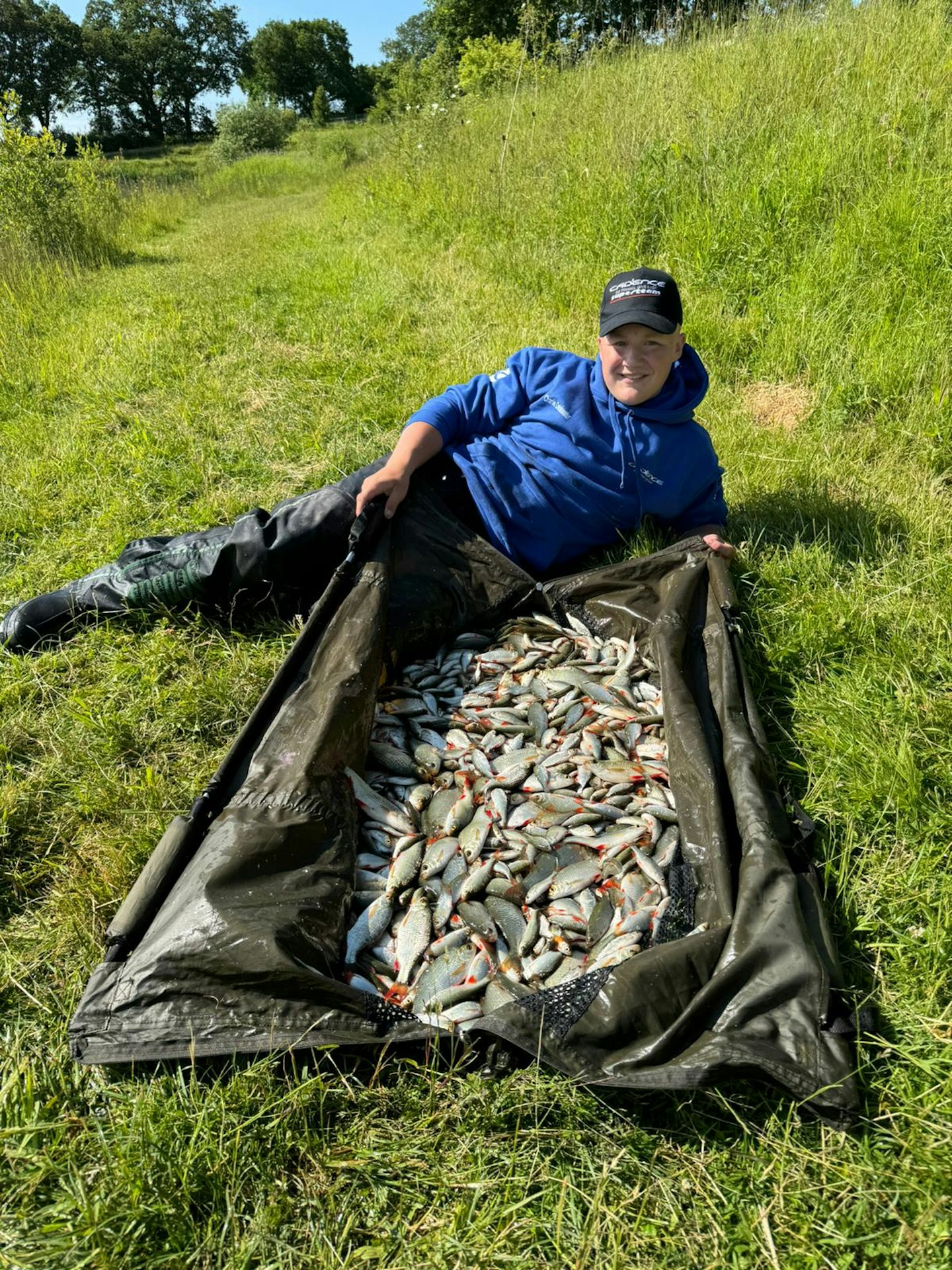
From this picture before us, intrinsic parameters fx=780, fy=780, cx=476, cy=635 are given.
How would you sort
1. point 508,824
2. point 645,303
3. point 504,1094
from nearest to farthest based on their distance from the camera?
1. point 504,1094
2. point 508,824
3. point 645,303

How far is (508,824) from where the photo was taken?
266 cm

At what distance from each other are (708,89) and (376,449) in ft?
16.0

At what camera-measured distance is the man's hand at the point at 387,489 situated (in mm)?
3217

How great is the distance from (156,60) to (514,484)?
247ft

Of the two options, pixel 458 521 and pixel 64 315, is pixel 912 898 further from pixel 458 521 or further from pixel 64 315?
pixel 64 315

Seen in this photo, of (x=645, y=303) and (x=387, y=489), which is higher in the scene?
(x=645, y=303)

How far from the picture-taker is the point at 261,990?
1914 mm

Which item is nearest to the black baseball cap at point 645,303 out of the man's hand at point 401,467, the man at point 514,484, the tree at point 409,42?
the man at point 514,484

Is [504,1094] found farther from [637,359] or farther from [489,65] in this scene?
[489,65]

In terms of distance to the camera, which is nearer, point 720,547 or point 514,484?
point 720,547

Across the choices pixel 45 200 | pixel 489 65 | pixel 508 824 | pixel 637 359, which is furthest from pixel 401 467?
pixel 489 65

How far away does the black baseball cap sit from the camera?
10.3ft

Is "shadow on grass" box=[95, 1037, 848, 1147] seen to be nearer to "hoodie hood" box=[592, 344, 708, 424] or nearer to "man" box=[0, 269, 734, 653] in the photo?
"man" box=[0, 269, 734, 653]

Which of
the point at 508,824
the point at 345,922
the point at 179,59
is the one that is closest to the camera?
the point at 345,922
